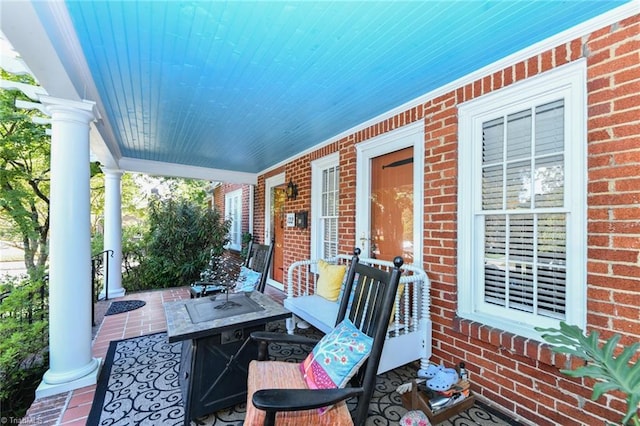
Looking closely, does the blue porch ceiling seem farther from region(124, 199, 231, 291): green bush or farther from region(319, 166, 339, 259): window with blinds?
region(124, 199, 231, 291): green bush

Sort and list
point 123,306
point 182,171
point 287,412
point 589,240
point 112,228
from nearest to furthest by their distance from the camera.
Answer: point 287,412, point 589,240, point 123,306, point 112,228, point 182,171

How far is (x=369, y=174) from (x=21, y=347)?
13.1 ft

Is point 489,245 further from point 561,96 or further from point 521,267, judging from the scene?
point 561,96

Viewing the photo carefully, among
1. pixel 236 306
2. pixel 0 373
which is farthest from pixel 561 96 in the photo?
pixel 0 373

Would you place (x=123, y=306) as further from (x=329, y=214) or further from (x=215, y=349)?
(x=329, y=214)

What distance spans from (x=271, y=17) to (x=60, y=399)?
3.27 m

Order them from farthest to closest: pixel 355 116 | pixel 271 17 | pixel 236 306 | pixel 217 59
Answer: pixel 355 116, pixel 236 306, pixel 217 59, pixel 271 17

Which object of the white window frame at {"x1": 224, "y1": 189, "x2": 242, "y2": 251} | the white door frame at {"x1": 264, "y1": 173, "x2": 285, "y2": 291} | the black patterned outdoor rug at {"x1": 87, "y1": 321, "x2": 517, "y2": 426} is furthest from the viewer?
the white window frame at {"x1": 224, "y1": 189, "x2": 242, "y2": 251}

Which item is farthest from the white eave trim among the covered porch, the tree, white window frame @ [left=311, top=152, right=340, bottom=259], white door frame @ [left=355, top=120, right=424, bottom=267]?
white door frame @ [left=355, top=120, right=424, bottom=267]

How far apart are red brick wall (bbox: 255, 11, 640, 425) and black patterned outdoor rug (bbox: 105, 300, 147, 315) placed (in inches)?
180

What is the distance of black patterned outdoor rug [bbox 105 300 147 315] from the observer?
433 centimetres

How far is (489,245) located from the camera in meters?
2.35

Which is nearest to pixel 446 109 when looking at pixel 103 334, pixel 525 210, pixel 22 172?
pixel 525 210

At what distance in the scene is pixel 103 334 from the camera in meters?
3.48
